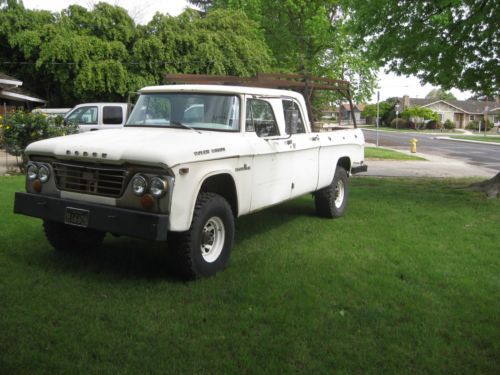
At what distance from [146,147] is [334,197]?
428 cm

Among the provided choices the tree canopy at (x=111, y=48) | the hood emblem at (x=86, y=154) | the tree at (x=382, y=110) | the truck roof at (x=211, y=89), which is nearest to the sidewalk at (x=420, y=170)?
the tree canopy at (x=111, y=48)

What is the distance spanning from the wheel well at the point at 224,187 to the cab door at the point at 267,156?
275 mm

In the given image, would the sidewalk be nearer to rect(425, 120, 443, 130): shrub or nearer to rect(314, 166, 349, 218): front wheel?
rect(314, 166, 349, 218): front wheel

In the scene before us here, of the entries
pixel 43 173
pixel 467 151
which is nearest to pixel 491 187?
pixel 43 173

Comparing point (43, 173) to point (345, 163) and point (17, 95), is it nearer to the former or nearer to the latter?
point (345, 163)

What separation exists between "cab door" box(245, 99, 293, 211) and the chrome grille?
62.5 inches

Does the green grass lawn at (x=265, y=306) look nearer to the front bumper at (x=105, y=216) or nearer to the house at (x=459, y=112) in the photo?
the front bumper at (x=105, y=216)

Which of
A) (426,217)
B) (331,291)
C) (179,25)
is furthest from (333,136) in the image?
(179,25)

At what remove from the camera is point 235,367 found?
3.54 metres

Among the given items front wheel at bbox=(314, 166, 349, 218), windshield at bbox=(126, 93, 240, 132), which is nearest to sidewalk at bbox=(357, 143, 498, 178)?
front wheel at bbox=(314, 166, 349, 218)

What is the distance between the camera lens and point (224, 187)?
18.4 feet

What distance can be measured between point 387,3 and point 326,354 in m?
9.03

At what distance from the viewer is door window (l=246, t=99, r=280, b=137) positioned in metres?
6.01

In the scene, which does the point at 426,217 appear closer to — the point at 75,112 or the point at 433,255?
the point at 433,255
